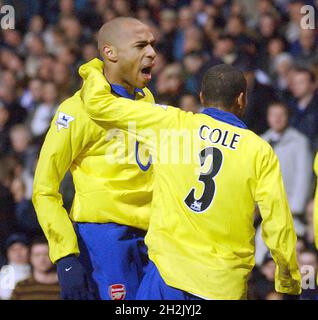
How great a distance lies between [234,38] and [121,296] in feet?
6.81

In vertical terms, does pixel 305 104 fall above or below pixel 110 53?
below

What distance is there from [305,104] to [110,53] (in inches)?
61.1

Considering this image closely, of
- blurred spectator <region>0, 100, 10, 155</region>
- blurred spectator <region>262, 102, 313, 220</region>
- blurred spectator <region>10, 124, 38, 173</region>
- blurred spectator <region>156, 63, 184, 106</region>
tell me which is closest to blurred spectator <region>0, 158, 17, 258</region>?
blurred spectator <region>10, 124, 38, 173</region>

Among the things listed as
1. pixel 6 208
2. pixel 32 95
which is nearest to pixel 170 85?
pixel 32 95

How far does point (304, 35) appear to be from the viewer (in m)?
5.34

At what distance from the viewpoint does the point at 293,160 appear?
4.91m

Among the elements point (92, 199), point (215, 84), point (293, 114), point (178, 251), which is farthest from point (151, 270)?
point (293, 114)

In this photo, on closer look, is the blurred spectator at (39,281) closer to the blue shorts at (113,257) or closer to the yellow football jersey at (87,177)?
the blue shorts at (113,257)

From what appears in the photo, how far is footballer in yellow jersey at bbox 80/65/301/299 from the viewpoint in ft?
11.1

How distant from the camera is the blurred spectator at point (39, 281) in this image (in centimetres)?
453

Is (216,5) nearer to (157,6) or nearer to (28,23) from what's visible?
(157,6)

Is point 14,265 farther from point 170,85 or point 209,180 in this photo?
point 209,180

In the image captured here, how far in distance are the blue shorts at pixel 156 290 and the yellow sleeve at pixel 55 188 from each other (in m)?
0.33

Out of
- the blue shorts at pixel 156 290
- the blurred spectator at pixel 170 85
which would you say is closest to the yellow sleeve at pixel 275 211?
the blue shorts at pixel 156 290
